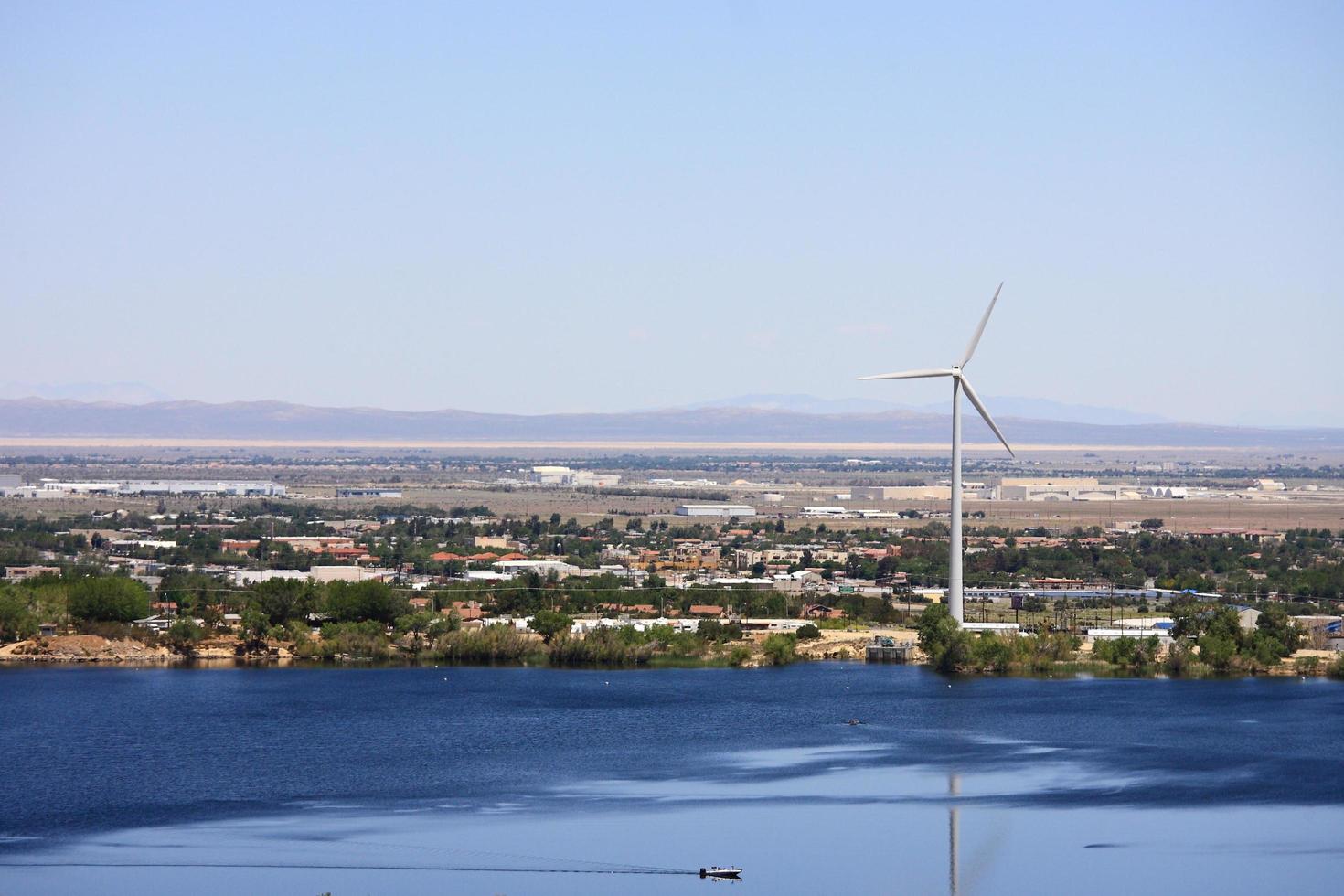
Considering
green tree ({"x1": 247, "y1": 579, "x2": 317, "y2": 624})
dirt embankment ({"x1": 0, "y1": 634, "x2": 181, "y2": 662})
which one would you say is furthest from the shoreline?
green tree ({"x1": 247, "y1": 579, "x2": 317, "y2": 624})

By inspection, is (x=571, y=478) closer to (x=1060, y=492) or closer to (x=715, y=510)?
(x=1060, y=492)

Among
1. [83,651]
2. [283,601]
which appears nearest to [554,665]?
[283,601]

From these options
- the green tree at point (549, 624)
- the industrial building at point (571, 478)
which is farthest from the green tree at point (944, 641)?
the industrial building at point (571, 478)

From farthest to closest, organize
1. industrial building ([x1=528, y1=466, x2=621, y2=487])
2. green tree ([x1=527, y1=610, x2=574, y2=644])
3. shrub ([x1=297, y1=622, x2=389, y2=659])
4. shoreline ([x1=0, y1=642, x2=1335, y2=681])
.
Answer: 1. industrial building ([x1=528, y1=466, x2=621, y2=487])
2. green tree ([x1=527, y1=610, x2=574, y2=644])
3. shrub ([x1=297, y1=622, x2=389, y2=659])
4. shoreline ([x1=0, y1=642, x2=1335, y2=681])

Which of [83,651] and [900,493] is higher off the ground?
[900,493]

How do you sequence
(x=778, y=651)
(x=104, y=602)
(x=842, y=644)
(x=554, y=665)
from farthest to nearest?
(x=104, y=602) → (x=842, y=644) → (x=778, y=651) → (x=554, y=665)

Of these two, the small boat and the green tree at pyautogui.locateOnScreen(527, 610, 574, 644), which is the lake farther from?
the green tree at pyautogui.locateOnScreen(527, 610, 574, 644)

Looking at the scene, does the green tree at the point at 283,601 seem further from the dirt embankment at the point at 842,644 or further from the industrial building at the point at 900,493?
the industrial building at the point at 900,493
